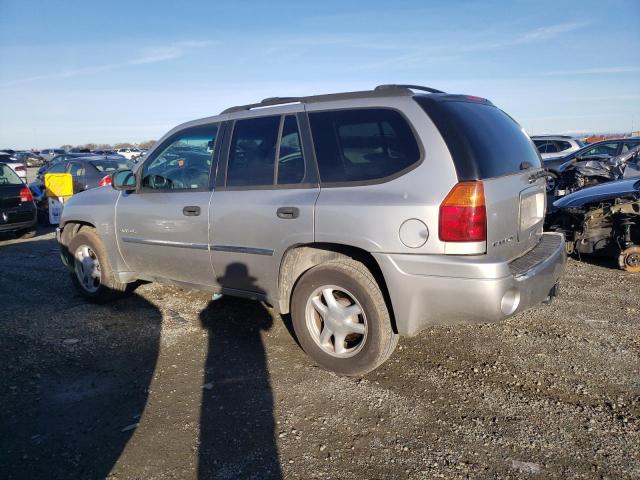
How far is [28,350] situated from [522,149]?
443cm

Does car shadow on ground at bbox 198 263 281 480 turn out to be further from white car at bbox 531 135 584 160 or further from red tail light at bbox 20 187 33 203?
white car at bbox 531 135 584 160

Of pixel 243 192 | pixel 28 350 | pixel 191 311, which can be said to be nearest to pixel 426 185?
pixel 243 192

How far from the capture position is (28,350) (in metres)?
4.20

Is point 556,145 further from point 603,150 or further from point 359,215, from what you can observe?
point 359,215

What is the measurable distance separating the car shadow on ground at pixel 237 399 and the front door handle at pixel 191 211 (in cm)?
58

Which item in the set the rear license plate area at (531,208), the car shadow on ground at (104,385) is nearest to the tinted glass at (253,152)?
the car shadow on ground at (104,385)

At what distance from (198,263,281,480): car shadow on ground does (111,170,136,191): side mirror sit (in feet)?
4.68

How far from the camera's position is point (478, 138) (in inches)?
127

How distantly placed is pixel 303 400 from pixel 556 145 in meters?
14.5

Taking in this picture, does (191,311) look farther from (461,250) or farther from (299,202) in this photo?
(461,250)

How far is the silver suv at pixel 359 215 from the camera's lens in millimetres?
3023

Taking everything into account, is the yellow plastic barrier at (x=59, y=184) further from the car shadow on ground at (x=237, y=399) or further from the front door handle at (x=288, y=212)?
the front door handle at (x=288, y=212)

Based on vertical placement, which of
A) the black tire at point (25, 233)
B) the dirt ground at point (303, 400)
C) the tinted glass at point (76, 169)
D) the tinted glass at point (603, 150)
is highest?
the tinted glass at point (76, 169)

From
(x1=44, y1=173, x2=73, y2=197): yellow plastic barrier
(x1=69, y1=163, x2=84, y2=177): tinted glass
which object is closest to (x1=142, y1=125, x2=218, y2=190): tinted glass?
(x1=44, y1=173, x2=73, y2=197): yellow plastic barrier
